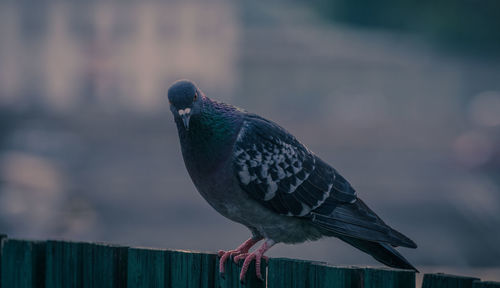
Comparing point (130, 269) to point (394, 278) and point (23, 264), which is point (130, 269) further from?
point (394, 278)

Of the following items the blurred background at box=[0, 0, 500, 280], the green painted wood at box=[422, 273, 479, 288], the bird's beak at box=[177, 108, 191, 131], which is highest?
the blurred background at box=[0, 0, 500, 280]

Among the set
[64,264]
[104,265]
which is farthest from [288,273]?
[64,264]

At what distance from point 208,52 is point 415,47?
26184 mm

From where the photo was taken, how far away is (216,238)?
18.3 m

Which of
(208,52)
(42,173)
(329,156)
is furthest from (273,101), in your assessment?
(42,173)

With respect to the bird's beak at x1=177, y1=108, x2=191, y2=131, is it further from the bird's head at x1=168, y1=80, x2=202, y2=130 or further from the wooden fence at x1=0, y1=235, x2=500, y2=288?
the wooden fence at x1=0, y1=235, x2=500, y2=288

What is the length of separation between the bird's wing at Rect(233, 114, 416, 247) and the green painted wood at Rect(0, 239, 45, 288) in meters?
1.32

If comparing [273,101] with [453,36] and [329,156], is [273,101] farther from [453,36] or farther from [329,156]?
[453,36]

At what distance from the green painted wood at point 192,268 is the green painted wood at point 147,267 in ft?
0.16

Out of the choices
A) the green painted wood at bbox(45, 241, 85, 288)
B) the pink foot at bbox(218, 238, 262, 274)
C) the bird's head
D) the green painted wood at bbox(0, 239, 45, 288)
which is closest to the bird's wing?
the pink foot at bbox(218, 238, 262, 274)

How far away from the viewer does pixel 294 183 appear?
176 inches

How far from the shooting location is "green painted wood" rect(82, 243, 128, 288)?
3379 mm

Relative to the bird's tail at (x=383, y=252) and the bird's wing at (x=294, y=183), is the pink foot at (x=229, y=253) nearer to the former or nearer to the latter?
the bird's wing at (x=294, y=183)

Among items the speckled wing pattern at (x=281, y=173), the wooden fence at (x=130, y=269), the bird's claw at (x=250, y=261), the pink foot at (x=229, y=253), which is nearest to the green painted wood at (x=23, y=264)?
the wooden fence at (x=130, y=269)
